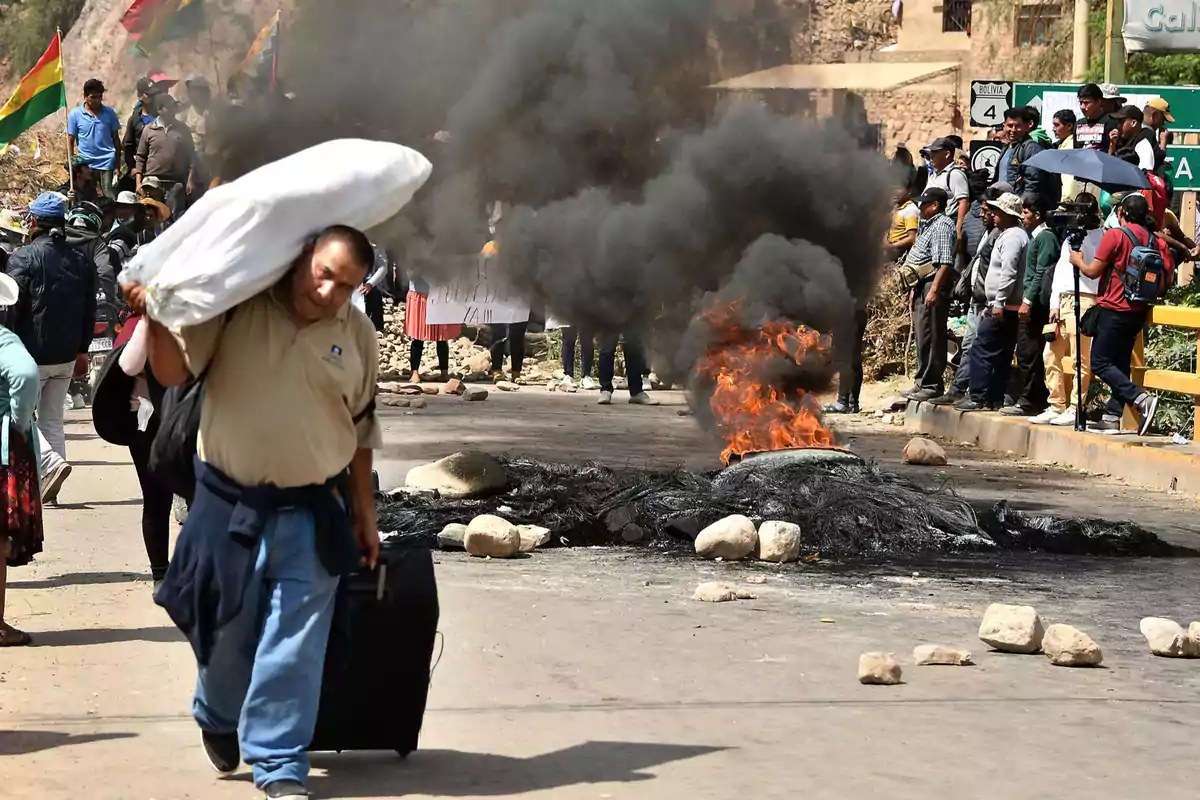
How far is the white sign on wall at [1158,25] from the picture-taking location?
1552cm

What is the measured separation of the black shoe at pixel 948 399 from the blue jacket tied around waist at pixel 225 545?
11.7m

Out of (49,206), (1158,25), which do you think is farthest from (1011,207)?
(49,206)

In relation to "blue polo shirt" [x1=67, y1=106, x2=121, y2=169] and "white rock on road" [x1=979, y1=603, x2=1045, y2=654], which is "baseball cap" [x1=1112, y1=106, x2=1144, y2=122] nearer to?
"white rock on road" [x1=979, y1=603, x2=1045, y2=654]

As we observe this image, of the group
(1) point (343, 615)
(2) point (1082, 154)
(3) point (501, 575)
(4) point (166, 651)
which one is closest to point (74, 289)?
(3) point (501, 575)

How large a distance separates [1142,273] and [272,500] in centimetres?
917

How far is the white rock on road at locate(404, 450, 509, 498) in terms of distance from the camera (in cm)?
1003

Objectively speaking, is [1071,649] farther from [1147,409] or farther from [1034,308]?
[1034,308]

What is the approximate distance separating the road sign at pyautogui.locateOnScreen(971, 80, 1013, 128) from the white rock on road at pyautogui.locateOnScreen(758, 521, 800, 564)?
29.0 feet

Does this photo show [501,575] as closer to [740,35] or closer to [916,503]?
[916,503]

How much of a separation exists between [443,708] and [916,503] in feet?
14.6

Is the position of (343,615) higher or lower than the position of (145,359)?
lower

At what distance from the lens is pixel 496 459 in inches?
425

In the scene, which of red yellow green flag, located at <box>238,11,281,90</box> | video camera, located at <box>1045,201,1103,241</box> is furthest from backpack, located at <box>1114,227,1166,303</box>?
red yellow green flag, located at <box>238,11,281,90</box>

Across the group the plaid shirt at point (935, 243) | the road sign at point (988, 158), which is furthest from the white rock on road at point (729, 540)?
the road sign at point (988, 158)
